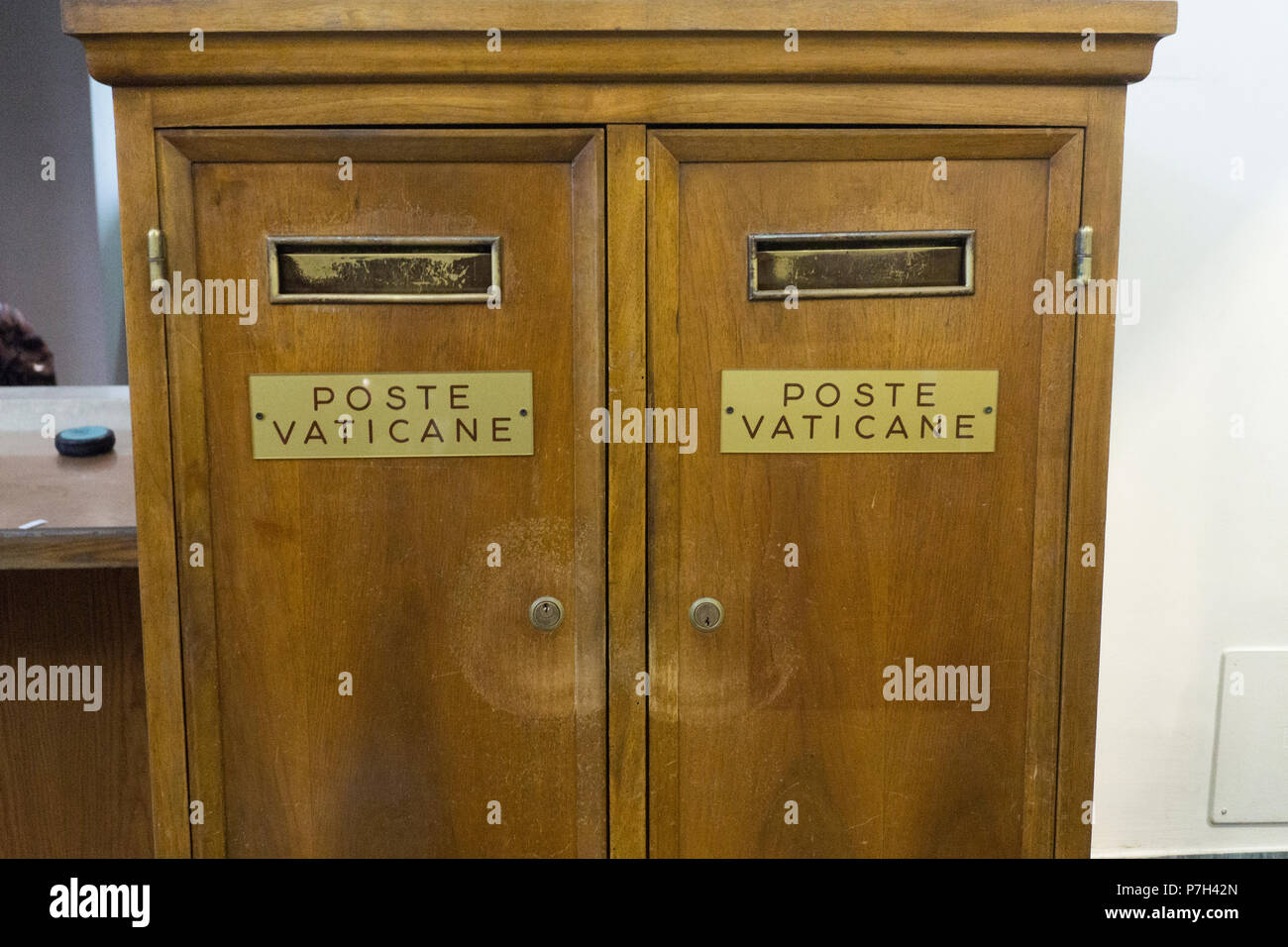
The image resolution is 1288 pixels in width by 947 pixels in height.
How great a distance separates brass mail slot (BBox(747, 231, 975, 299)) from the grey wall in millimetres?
1473

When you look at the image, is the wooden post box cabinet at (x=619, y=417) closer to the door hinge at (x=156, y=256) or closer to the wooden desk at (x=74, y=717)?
the door hinge at (x=156, y=256)

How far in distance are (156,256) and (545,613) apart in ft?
2.08

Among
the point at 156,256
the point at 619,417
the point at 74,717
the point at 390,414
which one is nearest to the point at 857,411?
the point at 619,417

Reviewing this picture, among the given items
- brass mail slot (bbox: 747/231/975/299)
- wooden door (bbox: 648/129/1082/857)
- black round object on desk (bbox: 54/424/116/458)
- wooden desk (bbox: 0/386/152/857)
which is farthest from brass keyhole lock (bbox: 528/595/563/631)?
black round object on desk (bbox: 54/424/116/458)

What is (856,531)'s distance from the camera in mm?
1173

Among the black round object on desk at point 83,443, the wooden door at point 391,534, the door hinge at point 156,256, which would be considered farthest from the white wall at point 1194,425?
the black round object on desk at point 83,443

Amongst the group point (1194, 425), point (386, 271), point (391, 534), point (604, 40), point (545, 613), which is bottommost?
point (545, 613)

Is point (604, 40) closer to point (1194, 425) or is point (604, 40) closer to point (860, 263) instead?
point (860, 263)

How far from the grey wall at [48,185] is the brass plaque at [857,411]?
1.46 meters

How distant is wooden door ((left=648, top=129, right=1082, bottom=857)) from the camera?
1.12m
